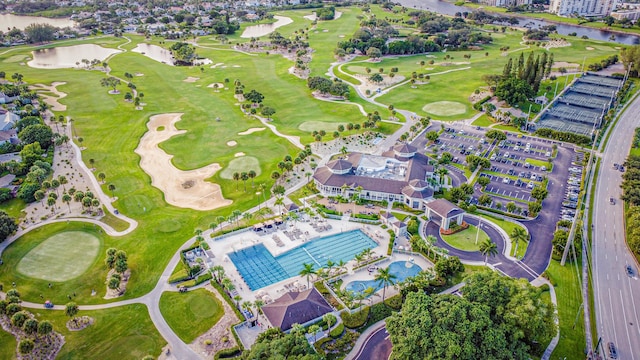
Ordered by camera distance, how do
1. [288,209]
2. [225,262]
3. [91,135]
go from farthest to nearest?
1. [91,135]
2. [288,209]
3. [225,262]

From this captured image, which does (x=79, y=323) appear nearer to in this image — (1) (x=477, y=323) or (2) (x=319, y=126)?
(1) (x=477, y=323)

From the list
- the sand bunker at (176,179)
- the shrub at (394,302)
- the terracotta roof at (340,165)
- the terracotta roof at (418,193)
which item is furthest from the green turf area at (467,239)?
the sand bunker at (176,179)

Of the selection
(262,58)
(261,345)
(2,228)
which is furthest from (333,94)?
(261,345)

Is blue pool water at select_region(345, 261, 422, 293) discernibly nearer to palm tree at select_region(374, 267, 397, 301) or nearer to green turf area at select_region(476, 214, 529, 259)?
palm tree at select_region(374, 267, 397, 301)

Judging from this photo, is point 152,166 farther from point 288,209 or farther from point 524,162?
point 524,162

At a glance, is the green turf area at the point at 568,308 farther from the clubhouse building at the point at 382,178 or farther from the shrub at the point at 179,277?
the shrub at the point at 179,277
